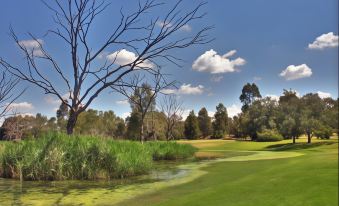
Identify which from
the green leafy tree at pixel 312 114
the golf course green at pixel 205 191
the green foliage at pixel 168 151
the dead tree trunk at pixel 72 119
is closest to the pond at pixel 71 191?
the golf course green at pixel 205 191

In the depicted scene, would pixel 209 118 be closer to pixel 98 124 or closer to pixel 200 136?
pixel 200 136

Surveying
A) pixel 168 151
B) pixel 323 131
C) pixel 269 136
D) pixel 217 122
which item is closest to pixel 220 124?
pixel 217 122

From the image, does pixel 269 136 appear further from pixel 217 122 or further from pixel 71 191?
pixel 71 191

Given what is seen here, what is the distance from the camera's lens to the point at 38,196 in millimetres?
10547

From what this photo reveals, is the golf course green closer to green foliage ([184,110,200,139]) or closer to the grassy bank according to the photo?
the grassy bank

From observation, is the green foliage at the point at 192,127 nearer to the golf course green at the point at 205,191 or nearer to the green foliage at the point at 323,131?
the green foliage at the point at 323,131

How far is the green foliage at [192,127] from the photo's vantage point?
89375 millimetres

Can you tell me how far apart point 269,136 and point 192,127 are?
97.9 ft

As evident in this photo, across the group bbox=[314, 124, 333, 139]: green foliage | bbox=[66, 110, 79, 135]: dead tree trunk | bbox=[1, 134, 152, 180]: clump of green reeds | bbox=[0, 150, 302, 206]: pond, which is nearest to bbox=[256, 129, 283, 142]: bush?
bbox=[314, 124, 333, 139]: green foliage

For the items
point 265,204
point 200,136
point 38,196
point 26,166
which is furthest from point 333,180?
point 200,136

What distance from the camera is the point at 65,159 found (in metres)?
14.7

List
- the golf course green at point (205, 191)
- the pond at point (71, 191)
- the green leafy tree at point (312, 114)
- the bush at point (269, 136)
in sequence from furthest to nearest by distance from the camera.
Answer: the bush at point (269, 136) < the green leafy tree at point (312, 114) < the pond at point (71, 191) < the golf course green at point (205, 191)

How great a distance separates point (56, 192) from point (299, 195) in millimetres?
7438

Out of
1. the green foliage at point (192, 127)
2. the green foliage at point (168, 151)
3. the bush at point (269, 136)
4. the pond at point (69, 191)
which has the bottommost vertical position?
the pond at point (69, 191)
